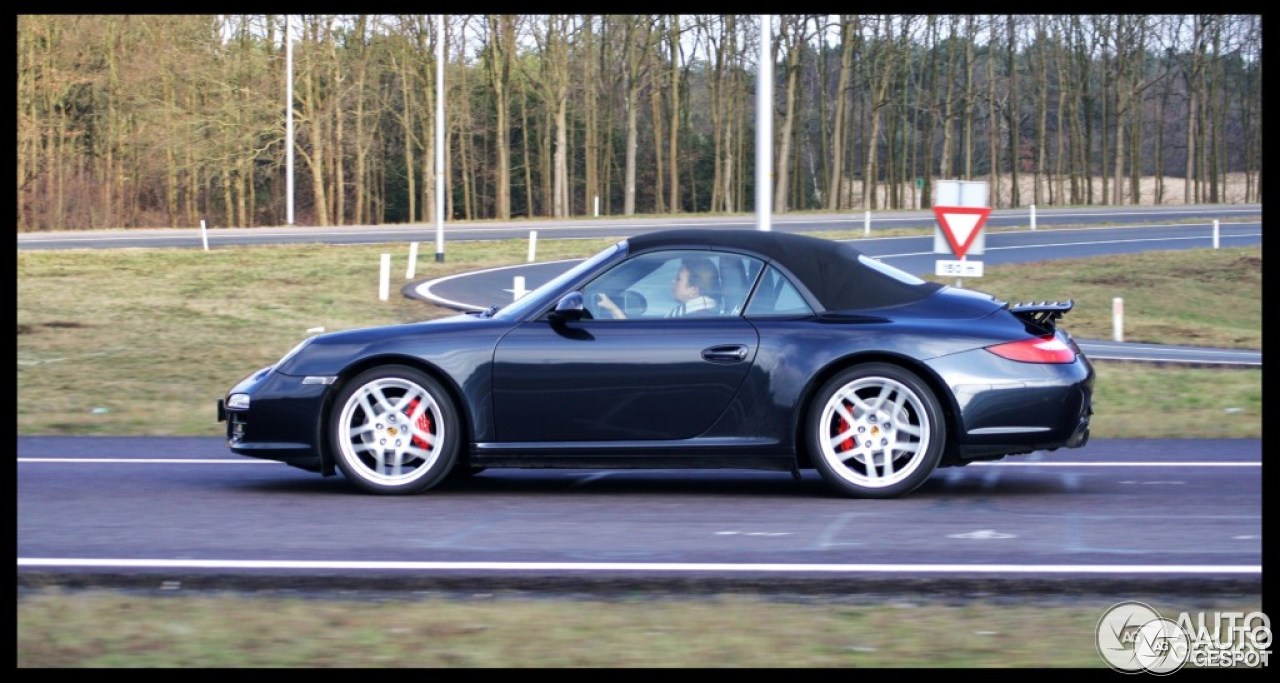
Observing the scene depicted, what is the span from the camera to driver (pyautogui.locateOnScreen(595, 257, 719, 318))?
25.7 ft

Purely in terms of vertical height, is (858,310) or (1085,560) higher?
(858,310)

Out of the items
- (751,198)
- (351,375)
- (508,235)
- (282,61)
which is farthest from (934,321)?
(751,198)

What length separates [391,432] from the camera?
25.7 ft

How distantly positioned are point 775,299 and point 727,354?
0.41m

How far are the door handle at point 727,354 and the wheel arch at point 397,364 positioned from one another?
48.8 inches

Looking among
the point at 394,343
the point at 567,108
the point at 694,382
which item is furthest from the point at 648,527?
the point at 567,108

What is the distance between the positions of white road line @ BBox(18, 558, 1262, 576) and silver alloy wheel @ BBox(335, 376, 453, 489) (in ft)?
6.05

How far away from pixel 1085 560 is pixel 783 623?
164 cm

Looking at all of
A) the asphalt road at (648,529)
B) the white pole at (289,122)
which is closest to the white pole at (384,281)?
the asphalt road at (648,529)

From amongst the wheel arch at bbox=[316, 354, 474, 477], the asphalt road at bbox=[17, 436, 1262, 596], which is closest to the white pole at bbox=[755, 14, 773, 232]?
the asphalt road at bbox=[17, 436, 1262, 596]

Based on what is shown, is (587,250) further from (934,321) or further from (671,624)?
(671,624)

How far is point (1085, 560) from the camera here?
600 centimetres

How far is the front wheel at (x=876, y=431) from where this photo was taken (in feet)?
24.9
